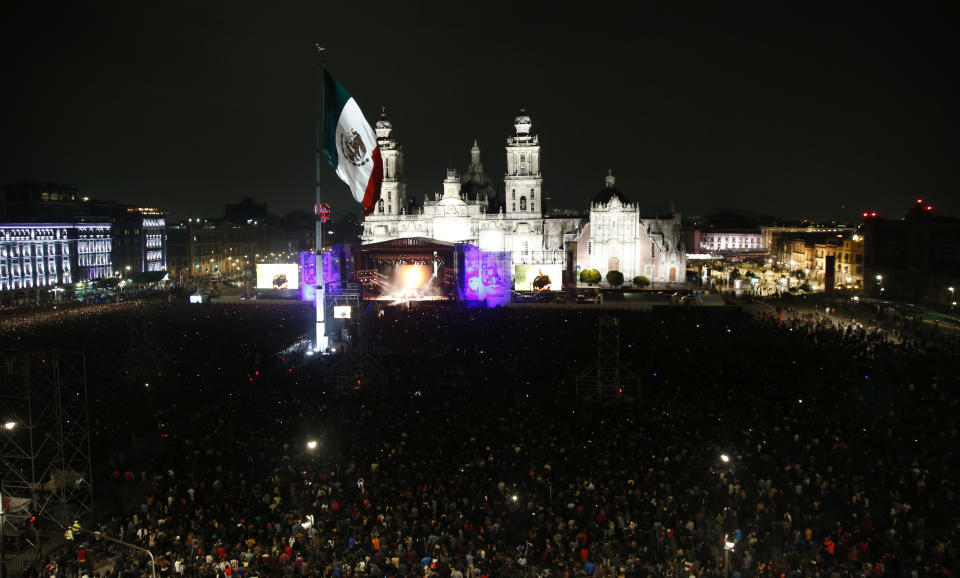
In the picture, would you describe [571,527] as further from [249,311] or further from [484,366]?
[249,311]

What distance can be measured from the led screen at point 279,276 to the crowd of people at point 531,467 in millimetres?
27965

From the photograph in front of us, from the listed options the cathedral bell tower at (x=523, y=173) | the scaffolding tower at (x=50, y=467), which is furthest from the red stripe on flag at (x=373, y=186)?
the cathedral bell tower at (x=523, y=173)

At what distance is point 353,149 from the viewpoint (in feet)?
72.6

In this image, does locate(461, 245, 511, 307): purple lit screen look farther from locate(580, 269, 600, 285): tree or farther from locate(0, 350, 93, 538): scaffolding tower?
locate(0, 350, 93, 538): scaffolding tower

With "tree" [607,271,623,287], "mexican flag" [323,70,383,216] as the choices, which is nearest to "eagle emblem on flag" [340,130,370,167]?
"mexican flag" [323,70,383,216]

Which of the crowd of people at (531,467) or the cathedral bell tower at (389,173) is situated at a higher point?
the cathedral bell tower at (389,173)

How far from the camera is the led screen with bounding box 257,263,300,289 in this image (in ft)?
174

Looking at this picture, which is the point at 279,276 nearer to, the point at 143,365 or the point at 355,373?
the point at 143,365

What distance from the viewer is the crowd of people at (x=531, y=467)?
455 inches

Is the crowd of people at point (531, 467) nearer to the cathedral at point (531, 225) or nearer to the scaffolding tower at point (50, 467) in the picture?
the scaffolding tower at point (50, 467)

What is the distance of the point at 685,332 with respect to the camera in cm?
2981

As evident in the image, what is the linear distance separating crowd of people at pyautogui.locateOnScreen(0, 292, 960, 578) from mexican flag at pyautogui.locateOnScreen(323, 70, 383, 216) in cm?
609

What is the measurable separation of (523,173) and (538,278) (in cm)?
1417

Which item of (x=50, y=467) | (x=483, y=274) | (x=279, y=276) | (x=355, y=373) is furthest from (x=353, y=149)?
(x=279, y=276)
